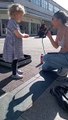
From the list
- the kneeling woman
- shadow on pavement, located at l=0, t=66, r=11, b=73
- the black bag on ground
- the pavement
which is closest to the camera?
the pavement

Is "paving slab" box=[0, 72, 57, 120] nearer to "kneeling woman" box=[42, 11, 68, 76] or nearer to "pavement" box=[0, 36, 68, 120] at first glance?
"pavement" box=[0, 36, 68, 120]

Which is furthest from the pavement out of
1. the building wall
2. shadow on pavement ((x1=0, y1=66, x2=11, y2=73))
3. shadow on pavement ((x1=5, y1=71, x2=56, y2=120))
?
the building wall

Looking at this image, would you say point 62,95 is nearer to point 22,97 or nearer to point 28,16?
point 22,97

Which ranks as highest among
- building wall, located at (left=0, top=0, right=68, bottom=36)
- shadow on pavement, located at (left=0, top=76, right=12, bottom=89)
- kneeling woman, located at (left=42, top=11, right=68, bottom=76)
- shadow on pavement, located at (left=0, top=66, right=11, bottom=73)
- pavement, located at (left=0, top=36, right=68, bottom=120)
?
building wall, located at (left=0, top=0, right=68, bottom=36)

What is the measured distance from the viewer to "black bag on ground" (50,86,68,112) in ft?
12.3

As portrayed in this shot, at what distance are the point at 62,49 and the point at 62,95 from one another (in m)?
1.67

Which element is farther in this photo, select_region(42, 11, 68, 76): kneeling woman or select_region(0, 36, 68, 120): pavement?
select_region(42, 11, 68, 76): kneeling woman

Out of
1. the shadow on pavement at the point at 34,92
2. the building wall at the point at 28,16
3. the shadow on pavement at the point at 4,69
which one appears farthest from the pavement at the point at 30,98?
the building wall at the point at 28,16

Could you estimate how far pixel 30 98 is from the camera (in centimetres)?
425

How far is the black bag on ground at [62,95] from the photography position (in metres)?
3.75

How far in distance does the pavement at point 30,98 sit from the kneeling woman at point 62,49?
277 mm

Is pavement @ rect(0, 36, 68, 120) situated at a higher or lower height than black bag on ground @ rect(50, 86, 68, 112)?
lower

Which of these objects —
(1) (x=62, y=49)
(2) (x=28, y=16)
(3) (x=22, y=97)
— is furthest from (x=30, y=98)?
(2) (x=28, y=16)

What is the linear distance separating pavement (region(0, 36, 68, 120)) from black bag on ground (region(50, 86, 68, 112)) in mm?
69
